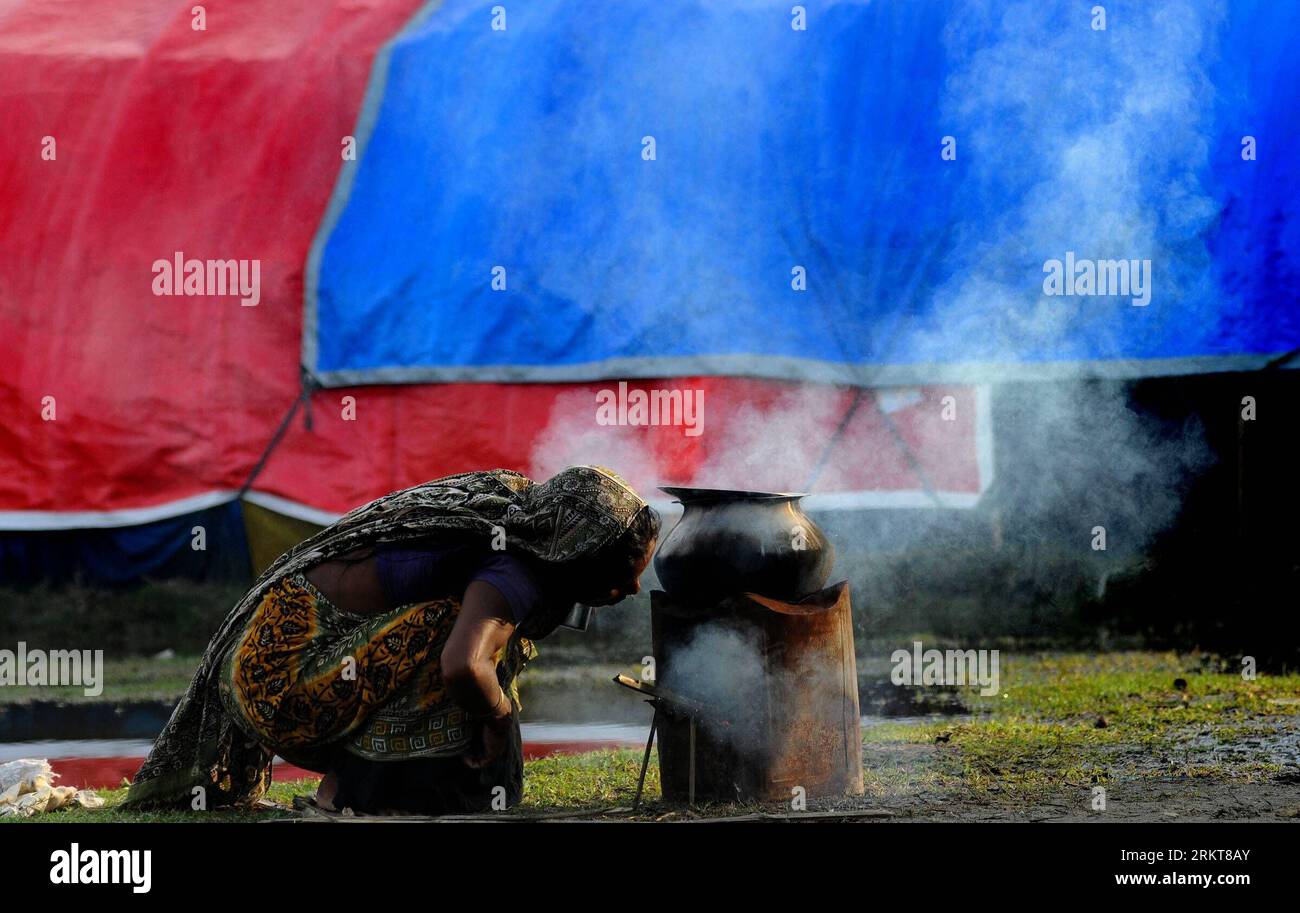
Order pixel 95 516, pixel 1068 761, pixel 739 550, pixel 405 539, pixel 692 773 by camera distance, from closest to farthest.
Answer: pixel 405 539, pixel 692 773, pixel 739 550, pixel 1068 761, pixel 95 516

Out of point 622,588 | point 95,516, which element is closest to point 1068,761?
point 622,588

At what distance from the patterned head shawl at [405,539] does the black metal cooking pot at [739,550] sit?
1.66 ft

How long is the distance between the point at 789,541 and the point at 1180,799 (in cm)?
144

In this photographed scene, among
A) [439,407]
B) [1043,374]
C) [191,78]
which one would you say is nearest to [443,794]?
[439,407]

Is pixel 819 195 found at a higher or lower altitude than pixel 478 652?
higher

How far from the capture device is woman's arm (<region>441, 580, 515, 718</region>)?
12.4ft

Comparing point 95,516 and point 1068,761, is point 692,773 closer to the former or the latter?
point 1068,761

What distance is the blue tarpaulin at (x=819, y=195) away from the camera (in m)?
7.13

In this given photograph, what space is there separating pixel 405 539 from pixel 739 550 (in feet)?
3.54

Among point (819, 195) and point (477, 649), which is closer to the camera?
point (477, 649)

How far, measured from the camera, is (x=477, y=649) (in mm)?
3805

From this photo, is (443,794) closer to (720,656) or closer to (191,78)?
(720,656)

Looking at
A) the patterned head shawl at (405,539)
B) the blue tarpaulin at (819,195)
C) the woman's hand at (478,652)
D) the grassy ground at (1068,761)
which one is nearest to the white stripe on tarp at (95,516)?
the blue tarpaulin at (819,195)

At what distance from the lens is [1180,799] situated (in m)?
4.44
